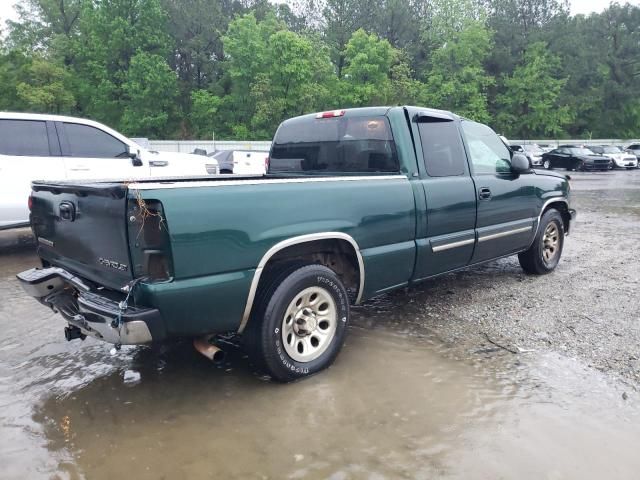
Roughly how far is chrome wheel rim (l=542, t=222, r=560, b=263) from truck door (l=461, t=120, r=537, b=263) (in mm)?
581

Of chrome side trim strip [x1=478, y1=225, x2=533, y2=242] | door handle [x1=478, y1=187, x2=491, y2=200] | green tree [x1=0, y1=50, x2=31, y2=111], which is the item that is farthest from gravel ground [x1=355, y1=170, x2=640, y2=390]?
green tree [x1=0, y1=50, x2=31, y2=111]

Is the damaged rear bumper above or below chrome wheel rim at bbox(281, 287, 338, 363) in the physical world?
above

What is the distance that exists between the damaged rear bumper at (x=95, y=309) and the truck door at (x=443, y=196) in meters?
2.30

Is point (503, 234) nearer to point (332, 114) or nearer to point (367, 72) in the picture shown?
point (332, 114)

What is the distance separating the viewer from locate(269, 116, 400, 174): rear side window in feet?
13.9

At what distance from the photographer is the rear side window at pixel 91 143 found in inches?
281

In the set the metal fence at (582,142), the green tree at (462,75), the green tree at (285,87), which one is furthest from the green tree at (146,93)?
the metal fence at (582,142)

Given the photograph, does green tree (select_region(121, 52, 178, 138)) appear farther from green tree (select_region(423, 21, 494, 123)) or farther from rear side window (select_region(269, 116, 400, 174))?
rear side window (select_region(269, 116, 400, 174))

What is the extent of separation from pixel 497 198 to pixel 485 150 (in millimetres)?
527

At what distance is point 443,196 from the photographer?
430 centimetres

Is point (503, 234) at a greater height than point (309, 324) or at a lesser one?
greater

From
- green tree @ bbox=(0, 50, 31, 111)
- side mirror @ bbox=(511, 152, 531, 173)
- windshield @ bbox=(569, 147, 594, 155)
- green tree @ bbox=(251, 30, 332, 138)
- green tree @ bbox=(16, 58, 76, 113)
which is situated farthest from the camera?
green tree @ bbox=(251, 30, 332, 138)

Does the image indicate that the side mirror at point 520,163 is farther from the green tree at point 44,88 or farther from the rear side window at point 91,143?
the green tree at point 44,88

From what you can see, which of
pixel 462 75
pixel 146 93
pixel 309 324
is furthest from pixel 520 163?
pixel 462 75
